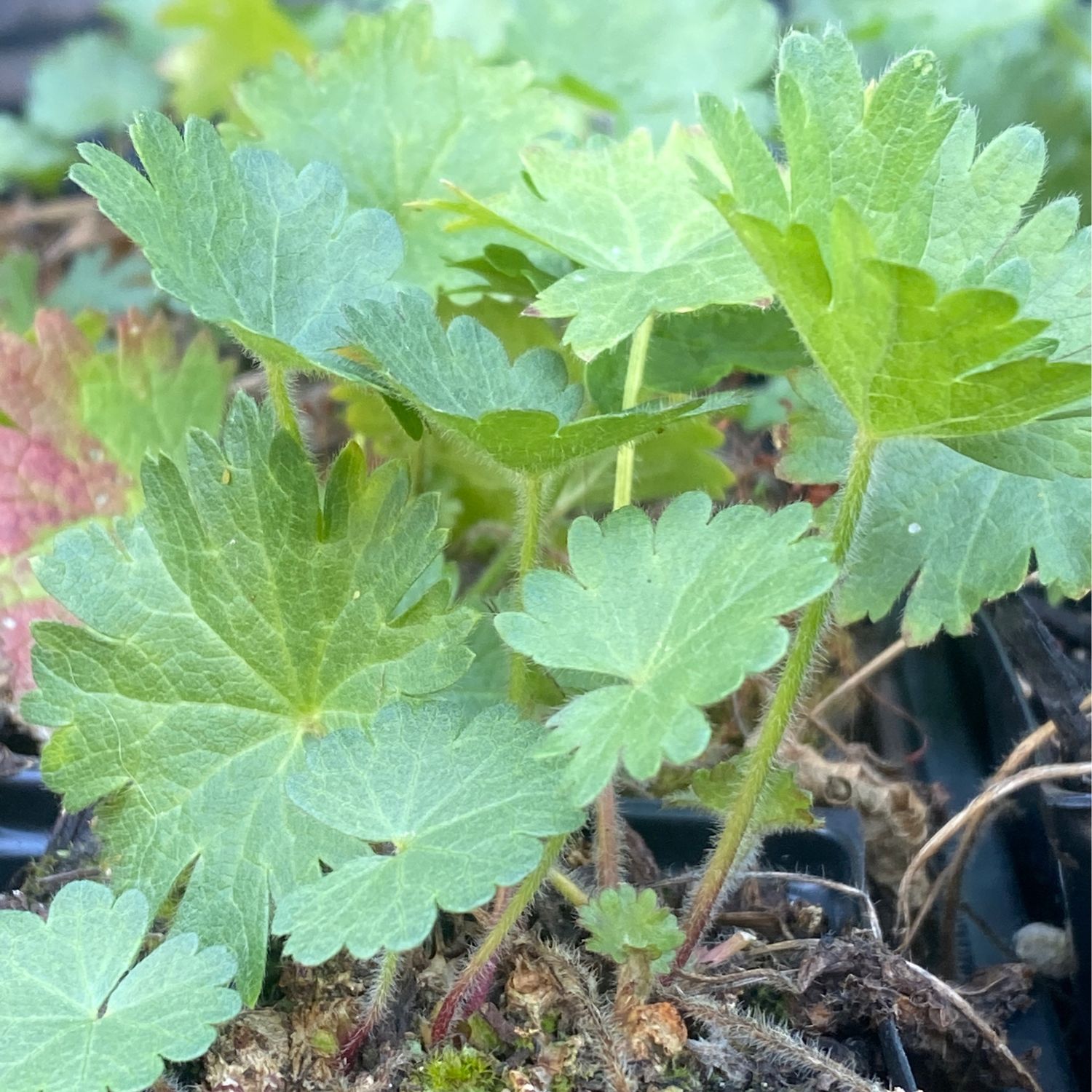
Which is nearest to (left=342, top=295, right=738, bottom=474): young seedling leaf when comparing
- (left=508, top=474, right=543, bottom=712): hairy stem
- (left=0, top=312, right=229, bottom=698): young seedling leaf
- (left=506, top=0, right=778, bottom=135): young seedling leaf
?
(left=508, top=474, right=543, bottom=712): hairy stem

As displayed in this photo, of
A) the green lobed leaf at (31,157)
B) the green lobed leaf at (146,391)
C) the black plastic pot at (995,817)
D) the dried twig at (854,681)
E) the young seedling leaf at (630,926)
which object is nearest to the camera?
the young seedling leaf at (630,926)

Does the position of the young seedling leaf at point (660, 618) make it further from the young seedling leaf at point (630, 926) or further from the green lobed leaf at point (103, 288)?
the green lobed leaf at point (103, 288)

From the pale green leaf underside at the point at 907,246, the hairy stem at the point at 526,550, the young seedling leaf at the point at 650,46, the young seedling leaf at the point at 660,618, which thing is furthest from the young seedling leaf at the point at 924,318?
the young seedling leaf at the point at 650,46

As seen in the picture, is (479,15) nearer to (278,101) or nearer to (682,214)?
(278,101)

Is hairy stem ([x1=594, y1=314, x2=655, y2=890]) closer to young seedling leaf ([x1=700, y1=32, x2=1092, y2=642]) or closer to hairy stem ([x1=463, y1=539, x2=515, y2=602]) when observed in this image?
young seedling leaf ([x1=700, y1=32, x2=1092, y2=642])

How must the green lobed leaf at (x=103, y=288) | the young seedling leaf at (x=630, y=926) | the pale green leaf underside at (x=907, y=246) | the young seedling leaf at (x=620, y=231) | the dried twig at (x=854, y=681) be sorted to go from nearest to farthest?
the pale green leaf underside at (x=907, y=246) < the young seedling leaf at (x=630, y=926) < the young seedling leaf at (x=620, y=231) < the dried twig at (x=854, y=681) < the green lobed leaf at (x=103, y=288)

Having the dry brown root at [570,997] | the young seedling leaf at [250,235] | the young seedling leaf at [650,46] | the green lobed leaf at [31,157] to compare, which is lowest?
the dry brown root at [570,997]

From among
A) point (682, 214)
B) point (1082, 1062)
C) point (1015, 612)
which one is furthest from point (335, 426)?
point (1082, 1062)
